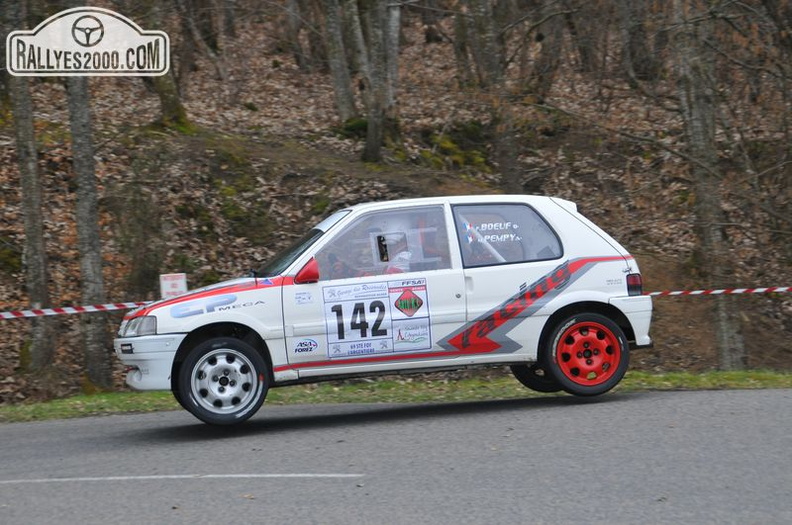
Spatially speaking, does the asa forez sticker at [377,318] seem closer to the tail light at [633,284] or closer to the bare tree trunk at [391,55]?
the tail light at [633,284]

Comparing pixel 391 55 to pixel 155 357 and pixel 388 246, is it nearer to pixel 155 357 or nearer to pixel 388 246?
pixel 388 246

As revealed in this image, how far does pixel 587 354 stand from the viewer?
10039 millimetres

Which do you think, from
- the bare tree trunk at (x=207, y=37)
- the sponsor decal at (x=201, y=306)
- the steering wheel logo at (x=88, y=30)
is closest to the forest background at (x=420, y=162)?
the bare tree trunk at (x=207, y=37)

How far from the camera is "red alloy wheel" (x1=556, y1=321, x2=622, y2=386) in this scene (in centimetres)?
996

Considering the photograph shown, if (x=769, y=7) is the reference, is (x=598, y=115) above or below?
below

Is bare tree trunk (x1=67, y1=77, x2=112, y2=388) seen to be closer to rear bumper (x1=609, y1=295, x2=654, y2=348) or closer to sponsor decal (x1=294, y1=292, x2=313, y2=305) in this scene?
sponsor decal (x1=294, y1=292, x2=313, y2=305)

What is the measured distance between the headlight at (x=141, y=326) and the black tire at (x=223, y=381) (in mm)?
413

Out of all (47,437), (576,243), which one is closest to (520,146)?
(576,243)

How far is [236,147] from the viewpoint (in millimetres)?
22312

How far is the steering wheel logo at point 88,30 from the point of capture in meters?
→ 16.5

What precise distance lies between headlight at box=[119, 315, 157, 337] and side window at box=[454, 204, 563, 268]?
2.96 meters

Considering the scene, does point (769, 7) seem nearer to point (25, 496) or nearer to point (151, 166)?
point (151, 166)

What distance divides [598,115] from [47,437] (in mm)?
11558

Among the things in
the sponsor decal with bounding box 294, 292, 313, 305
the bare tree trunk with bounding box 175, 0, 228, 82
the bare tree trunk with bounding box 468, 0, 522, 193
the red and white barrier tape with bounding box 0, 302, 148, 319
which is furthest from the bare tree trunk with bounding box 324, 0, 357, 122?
the sponsor decal with bounding box 294, 292, 313, 305
